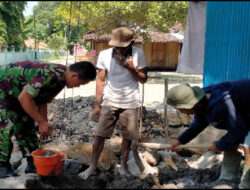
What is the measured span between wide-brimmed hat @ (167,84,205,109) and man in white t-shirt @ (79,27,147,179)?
28.2 inches

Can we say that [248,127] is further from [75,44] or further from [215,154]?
[75,44]

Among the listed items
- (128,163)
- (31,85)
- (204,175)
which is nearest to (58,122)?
(128,163)

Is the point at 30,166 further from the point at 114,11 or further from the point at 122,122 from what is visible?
the point at 114,11

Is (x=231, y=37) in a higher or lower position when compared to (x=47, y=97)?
higher

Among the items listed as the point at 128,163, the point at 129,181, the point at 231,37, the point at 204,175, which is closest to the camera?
the point at 129,181

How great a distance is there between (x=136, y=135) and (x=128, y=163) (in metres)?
0.47

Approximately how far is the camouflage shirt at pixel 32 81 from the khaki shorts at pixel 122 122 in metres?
0.60

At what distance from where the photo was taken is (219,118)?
9.51ft

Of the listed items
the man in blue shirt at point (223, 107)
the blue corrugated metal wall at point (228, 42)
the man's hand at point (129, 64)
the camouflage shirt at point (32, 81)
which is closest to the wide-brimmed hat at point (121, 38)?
the man's hand at point (129, 64)

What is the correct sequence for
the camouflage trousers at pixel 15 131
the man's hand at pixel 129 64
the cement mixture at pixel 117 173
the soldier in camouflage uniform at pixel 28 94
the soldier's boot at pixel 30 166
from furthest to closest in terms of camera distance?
the soldier's boot at pixel 30 166
the camouflage trousers at pixel 15 131
the man's hand at pixel 129 64
the soldier in camouflage uniform at pixel 28 94
the cement mixture at pixel 117 173

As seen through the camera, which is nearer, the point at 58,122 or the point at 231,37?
the point at 231,37

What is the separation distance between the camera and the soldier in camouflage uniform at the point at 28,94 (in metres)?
3.15

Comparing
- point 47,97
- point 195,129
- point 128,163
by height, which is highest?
point 47,97

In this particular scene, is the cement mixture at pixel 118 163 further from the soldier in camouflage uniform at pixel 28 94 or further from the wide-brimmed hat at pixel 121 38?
the wide-brimmed hat at pixel 121 38
